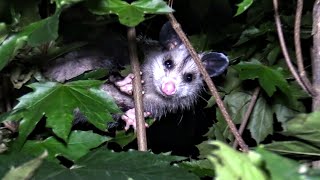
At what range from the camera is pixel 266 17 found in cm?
196

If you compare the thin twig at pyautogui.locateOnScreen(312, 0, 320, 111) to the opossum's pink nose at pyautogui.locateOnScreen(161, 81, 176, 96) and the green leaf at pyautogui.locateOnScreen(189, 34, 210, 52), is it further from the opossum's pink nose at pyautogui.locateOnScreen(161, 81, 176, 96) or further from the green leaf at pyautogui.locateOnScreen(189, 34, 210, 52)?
the opossum's pink nose at pyautogui.locateOnScreen(161, 81, 176, 96)

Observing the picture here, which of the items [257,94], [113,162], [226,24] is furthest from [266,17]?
[113,162]

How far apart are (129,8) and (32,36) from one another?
22cm

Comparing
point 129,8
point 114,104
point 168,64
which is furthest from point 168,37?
point 129,8

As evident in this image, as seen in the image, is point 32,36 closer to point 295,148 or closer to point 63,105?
point 63,105

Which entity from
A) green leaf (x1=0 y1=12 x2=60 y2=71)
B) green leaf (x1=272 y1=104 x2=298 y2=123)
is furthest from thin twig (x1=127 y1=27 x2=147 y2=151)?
green leaf (x1=272 y1=104 x2=298 y2=123)

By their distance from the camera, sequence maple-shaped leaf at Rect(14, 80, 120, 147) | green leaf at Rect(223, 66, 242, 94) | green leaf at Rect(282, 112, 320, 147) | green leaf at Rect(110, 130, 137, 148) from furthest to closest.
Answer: green leaf at Rect(223, 66, 242, 94)
green leaf at Rect(110, 130, 137, 148)
maple-shaped leaf at Rect(14, 80, 120, 147)
green leaf at Rect(282, 112, 320, 147)

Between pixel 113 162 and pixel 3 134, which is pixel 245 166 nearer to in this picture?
pixel 113 162

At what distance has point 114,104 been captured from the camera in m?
1.31

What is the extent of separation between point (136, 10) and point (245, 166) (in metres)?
0.67

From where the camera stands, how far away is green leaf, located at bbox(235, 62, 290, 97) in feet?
4.76

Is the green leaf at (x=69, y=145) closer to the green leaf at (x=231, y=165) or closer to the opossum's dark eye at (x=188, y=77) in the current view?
the green leaf at (x=231, y=165)

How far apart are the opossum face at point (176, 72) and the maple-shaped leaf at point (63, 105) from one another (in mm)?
1042

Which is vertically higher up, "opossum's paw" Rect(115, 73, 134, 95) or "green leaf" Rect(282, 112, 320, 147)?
"green leaf" Rect(282, 112, 320, 147)
